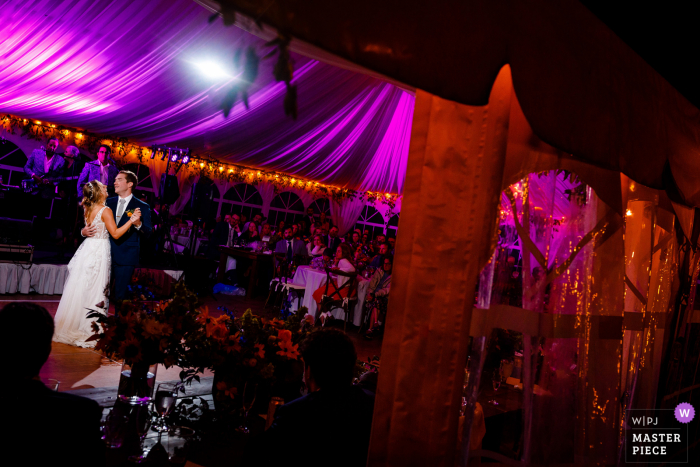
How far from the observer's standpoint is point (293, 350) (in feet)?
6.18

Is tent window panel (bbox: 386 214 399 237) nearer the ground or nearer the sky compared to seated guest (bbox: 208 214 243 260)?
nearer the sky

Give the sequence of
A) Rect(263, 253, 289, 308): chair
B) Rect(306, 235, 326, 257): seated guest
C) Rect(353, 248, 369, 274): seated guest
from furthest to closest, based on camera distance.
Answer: Rect(306, 235, 326, 257): seated guest, Rect(263, 253, 289, 308): chair, Rect(353, 248, 369, 274): seated guest

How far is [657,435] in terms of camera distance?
302 cm

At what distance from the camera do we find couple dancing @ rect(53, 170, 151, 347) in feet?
15.5

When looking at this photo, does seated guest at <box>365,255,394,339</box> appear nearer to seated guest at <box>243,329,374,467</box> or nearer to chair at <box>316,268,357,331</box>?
chair at <box>316,268,357,331</box>

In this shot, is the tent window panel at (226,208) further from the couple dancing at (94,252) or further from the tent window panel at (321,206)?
the couple dancing at (94,252)

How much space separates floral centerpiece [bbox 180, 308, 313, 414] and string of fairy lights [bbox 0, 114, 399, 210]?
23.1 feet

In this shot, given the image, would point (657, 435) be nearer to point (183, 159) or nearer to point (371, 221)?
point (183, 159)

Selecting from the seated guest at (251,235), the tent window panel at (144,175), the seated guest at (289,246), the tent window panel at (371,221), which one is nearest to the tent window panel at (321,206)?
the tent window panel at (371,221)

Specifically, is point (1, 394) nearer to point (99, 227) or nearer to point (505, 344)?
point (505, 344)

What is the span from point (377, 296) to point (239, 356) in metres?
6.10

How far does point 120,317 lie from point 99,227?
3.45 meters

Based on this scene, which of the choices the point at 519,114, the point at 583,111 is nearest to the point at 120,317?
the point at 519,114

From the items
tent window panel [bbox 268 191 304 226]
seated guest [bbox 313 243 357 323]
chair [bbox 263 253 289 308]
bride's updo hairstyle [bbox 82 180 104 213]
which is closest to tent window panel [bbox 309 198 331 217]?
tent window panel [bbox 268 191 304 226]
